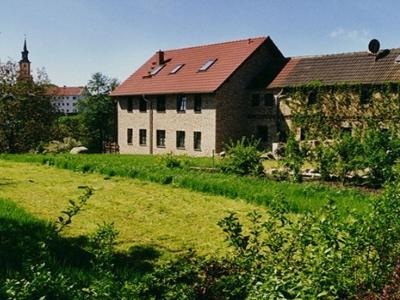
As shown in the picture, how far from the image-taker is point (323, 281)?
14.9ft

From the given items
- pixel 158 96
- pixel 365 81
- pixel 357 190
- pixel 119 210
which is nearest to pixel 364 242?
pixel 119 210

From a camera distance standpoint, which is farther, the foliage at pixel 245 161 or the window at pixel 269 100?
the window at pixel 269 100

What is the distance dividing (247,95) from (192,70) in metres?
5.30

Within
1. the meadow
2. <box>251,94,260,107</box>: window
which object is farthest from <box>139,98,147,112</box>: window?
the meadow

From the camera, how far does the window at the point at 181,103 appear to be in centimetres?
3753

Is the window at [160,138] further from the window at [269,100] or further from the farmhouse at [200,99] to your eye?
the window at [269,100]

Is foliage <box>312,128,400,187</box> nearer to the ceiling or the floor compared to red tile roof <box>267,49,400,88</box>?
nearer to the floor

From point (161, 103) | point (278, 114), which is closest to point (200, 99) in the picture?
point (161, 103)

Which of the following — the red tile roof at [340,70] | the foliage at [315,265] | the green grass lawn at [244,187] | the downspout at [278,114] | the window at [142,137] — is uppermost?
the red tile roof at [340,70]

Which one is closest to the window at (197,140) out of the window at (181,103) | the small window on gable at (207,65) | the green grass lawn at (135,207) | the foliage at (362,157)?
the window at (181,103)

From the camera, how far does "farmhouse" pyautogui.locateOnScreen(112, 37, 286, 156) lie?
3538cm

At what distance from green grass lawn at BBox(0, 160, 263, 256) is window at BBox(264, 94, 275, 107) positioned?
1846 cm

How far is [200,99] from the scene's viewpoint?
119ft

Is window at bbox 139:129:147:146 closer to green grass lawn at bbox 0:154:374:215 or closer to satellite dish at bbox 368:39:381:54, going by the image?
green grass lawn at bbox 0:154:374:215
